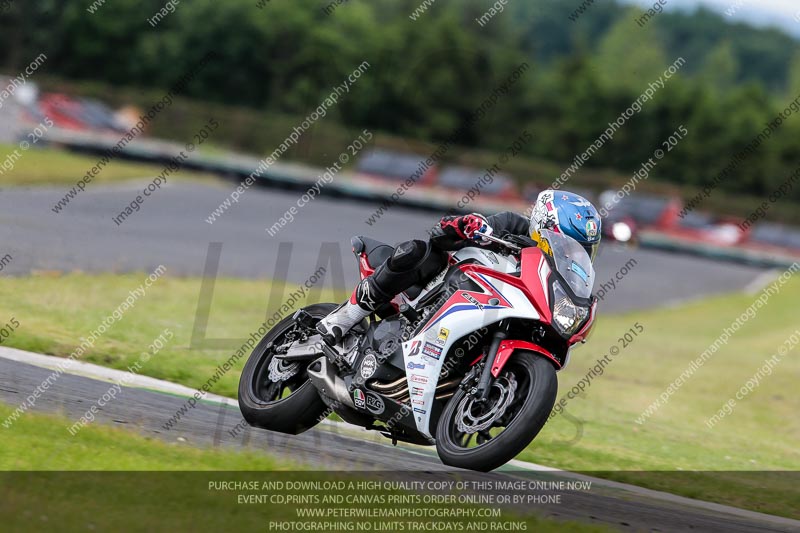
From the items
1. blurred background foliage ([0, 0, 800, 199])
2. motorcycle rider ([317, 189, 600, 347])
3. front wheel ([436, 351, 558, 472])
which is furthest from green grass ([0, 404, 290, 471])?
blurred background foliage ([0, 0, 800, 199])

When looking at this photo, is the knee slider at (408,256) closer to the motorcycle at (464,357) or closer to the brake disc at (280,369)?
the motorcycle at (464,357)

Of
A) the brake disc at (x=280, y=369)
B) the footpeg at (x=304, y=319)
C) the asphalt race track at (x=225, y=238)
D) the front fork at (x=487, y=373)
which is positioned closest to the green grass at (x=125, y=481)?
the front fork at (x=487, y=373)

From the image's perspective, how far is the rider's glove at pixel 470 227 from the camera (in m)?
6.89

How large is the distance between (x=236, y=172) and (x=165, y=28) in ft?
95.7

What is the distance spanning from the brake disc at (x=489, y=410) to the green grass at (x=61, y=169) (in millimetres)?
21937

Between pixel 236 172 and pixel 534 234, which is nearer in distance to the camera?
pixel 534 234

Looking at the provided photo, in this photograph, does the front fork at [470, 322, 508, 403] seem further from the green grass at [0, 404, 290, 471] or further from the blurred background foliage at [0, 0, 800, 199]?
the blurred background foliage at [0, 0, 800, 199]

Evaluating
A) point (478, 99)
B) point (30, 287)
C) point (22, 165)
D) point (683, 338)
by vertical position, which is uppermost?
point (30, 287)

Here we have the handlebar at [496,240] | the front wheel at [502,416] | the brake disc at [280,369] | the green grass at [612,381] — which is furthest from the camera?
the green grass at [612,381]

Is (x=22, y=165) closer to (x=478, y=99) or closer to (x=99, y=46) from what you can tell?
(x=99, y=46)

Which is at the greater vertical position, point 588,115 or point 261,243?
point 261,243

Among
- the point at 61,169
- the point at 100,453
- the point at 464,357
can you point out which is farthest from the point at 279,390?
the point at 61,169

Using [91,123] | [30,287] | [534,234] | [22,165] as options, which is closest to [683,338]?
[30,287]

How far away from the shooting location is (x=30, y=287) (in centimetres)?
1295
